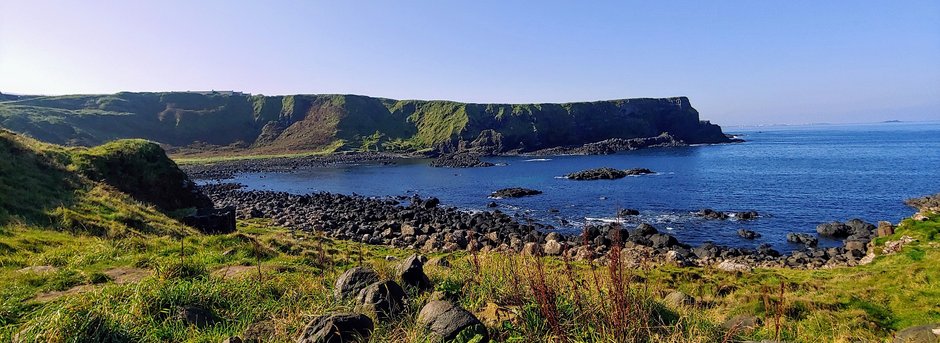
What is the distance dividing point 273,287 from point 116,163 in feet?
91.6

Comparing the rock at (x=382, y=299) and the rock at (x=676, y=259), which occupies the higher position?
the rock at (x=382, y=299)

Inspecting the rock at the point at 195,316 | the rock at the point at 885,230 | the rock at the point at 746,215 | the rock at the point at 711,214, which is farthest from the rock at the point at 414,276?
the rock at the point at 746,215

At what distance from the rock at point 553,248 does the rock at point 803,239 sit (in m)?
18.9

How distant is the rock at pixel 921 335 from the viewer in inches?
328

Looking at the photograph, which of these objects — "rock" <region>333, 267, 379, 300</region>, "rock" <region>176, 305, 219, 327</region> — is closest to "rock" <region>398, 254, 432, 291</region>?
"rock" <region>333, 267, 379, 300</region>

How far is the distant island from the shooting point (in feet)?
515

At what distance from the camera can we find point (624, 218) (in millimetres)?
45188

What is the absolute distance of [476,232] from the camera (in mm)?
40656

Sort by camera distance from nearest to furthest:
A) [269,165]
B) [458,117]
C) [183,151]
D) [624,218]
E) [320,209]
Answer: [624,218] → [320,209] → [269,165] → [183,151] → [458,117]

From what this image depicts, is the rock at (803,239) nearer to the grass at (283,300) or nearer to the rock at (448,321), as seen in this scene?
the grass at (283,300)

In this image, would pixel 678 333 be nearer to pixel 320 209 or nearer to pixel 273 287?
pixel 273 287

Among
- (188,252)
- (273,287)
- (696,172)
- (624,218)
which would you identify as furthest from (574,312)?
(696,172)

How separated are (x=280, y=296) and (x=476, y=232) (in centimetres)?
3293

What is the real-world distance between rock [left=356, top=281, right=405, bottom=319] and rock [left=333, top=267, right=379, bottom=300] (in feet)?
1.13
